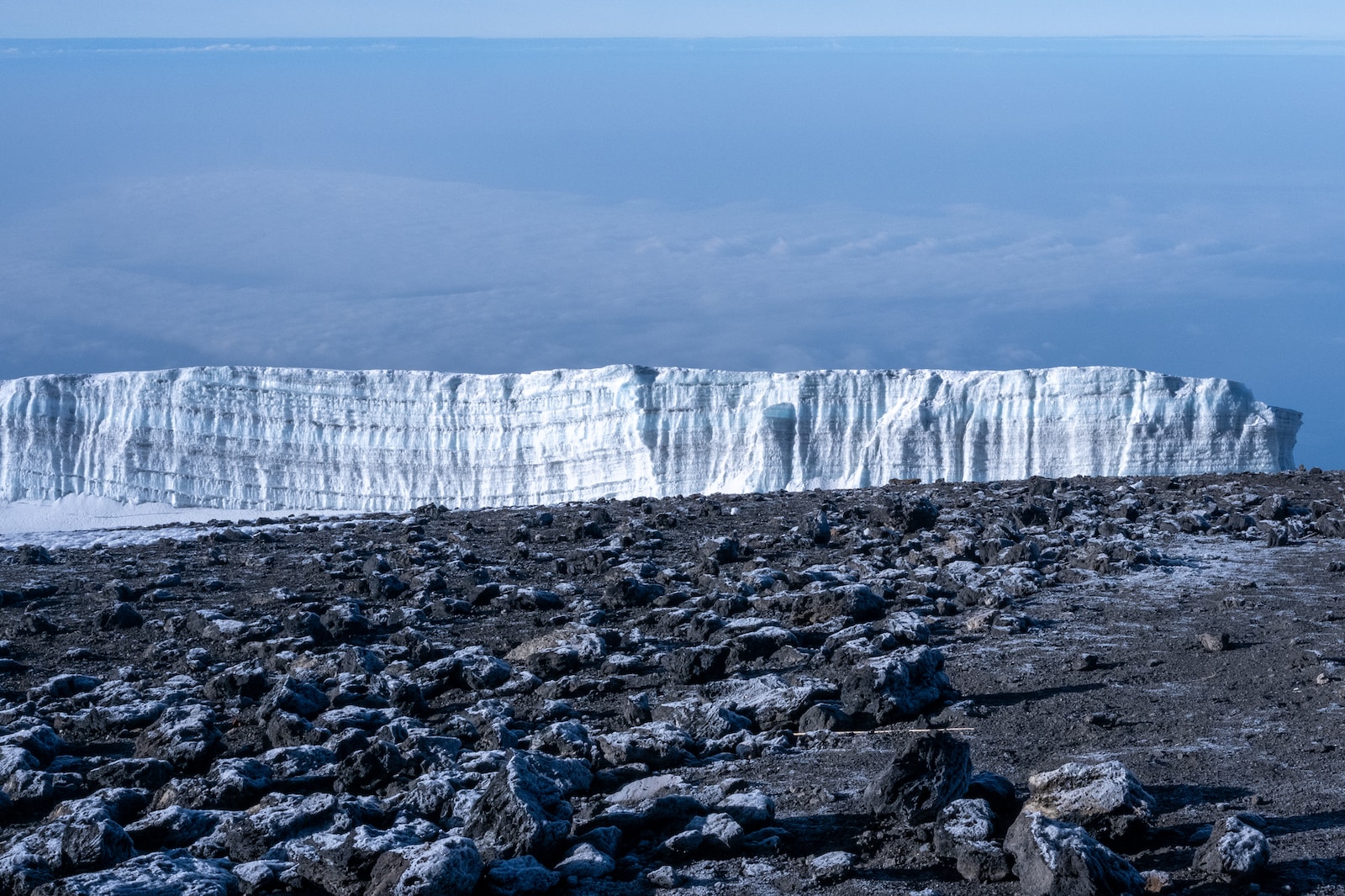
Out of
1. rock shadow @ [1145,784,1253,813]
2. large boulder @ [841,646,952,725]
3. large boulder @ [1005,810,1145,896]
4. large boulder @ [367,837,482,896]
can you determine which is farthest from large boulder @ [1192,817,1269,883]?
large boulder @ [367,837,482,896]

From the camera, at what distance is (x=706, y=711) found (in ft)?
16.2

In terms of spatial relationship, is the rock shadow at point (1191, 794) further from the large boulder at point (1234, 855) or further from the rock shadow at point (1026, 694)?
the rock shadow at point (1026, 694)

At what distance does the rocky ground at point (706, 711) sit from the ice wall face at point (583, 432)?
896 cm

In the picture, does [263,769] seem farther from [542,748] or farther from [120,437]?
[120,437]

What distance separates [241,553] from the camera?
949 centimetres

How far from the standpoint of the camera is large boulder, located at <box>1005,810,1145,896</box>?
10.1 ft

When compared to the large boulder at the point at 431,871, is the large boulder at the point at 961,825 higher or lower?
higher

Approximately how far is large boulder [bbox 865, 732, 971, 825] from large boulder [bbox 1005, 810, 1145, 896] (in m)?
0.38

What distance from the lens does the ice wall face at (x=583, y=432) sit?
18.1 m

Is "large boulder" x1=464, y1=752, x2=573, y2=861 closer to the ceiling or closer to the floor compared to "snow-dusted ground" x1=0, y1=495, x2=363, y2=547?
closer to the floor

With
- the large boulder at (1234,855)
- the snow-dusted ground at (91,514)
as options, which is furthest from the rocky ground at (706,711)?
the snow-dusted ground at (91,514)

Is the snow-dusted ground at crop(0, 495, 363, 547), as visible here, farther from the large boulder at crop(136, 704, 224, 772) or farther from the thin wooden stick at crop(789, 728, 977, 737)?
the thin wooden stick at crop(789, 728, 977, 737)

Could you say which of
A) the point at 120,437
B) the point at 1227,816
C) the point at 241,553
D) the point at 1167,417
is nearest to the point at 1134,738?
the point at 1227,816

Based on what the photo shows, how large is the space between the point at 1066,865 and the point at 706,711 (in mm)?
2032
